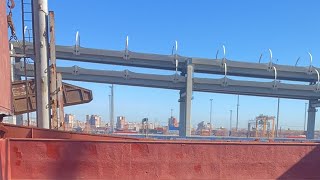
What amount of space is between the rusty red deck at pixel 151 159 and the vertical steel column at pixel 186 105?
36.2m

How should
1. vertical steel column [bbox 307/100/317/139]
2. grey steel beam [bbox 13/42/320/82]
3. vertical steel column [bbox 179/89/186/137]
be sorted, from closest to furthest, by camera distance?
grey steel beam [bbox 13/42/320/82] → vertical steel column [bbox 179/89/186/137] → vertical steel column [bbox 307/100/317/139]

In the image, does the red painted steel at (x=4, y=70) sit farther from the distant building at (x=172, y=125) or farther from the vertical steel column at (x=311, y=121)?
the distant building at (x=172, y=125)

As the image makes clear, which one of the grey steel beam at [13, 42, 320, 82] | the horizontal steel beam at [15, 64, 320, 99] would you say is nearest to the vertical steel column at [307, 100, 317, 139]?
the horizontal steel beam at [15, 64, 320, 99]

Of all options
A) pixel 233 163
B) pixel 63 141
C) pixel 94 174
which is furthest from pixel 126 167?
pixel 233 163

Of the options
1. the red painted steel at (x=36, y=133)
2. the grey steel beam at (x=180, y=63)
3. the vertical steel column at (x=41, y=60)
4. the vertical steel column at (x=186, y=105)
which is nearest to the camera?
the red painted steel at (x=36, y=133)

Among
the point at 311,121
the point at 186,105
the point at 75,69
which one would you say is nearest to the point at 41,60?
the point at 75,69

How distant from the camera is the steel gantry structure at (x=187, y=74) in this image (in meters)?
42.4

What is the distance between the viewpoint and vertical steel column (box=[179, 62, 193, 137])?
43044 millimetres

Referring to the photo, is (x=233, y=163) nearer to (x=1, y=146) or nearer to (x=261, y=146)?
(x=261, y=146)

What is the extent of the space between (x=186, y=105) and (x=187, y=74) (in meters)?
4.44

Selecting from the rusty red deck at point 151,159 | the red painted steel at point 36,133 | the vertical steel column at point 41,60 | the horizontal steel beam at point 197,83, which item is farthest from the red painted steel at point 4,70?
the horizontal steel beam at point 197,83

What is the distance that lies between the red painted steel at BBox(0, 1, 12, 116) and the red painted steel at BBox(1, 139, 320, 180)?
848 mm

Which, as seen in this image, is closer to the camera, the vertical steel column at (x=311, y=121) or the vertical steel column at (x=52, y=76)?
the vertical steel column at (x=52, y=76)

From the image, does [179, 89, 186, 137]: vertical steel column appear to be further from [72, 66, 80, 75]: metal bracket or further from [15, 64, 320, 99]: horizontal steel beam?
[72, 66, 80, 75]: metal bracket
